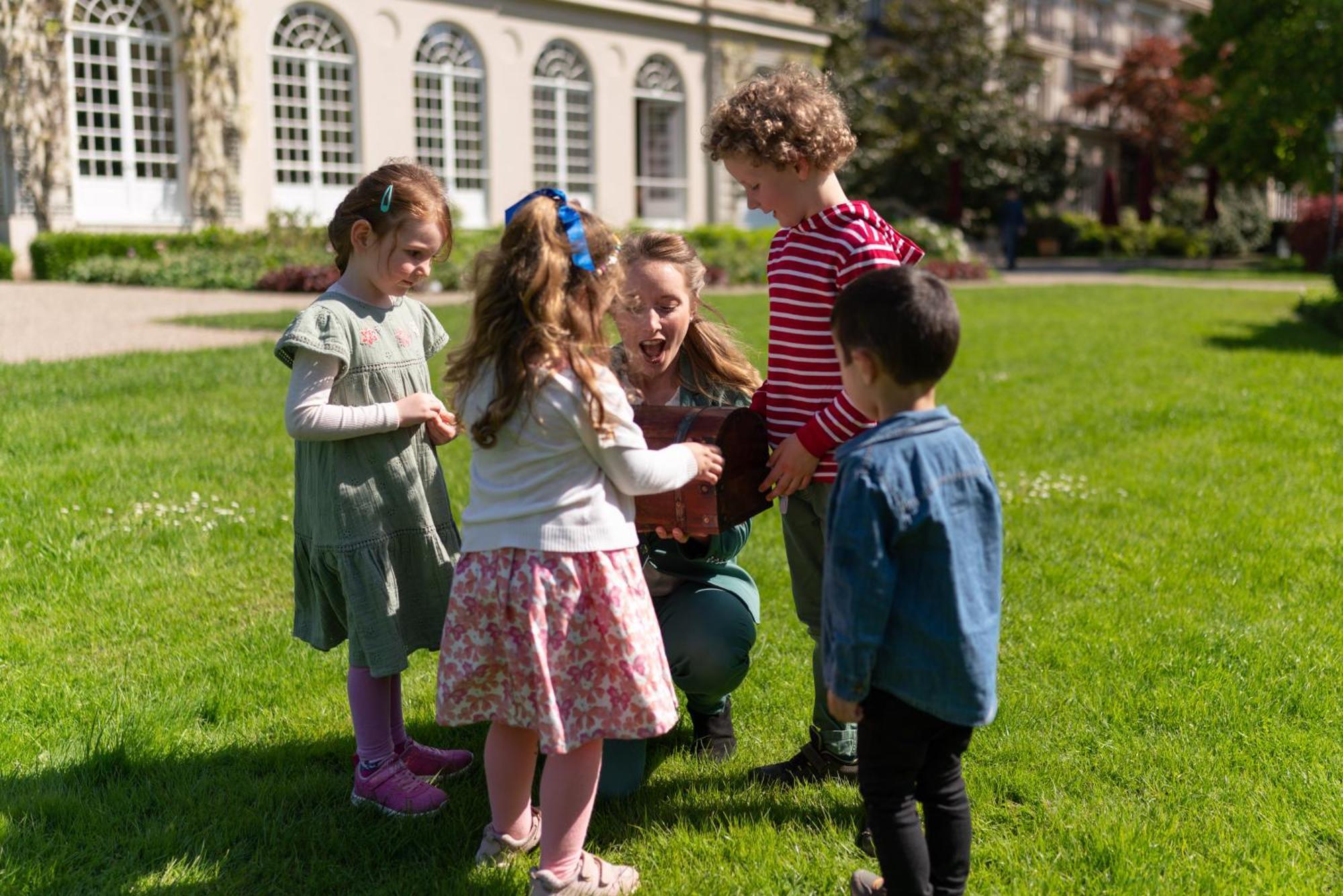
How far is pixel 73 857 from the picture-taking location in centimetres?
277

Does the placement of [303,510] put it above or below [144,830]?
above

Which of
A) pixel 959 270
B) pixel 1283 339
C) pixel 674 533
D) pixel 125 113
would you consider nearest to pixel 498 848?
pixel 674 533

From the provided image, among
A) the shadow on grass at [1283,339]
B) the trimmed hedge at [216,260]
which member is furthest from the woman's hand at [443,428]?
the trimmed hedge at [216,260]

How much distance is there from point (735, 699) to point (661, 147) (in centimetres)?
2444

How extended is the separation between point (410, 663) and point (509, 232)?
209 centimetres

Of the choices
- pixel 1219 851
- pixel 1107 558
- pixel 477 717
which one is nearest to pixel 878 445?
pixel 477 717

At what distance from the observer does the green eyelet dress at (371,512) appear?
294 cm

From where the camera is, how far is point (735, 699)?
3.78 meters

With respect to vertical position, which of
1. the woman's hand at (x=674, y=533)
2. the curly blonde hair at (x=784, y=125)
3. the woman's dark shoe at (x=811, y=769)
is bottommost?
the woman's dark shoe at (x=811, y=769)

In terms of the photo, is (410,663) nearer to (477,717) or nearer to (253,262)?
(477,717)

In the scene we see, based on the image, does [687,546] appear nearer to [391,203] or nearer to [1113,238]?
[391,203]

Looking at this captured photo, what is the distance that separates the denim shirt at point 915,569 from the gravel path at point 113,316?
853cm

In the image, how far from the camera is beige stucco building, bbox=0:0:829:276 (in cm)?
1898

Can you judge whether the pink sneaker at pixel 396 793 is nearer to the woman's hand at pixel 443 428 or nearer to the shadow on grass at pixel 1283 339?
the woman's hand at pixel 443 428
